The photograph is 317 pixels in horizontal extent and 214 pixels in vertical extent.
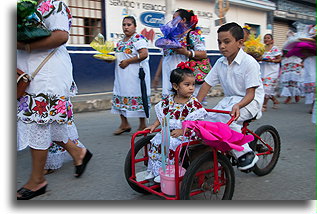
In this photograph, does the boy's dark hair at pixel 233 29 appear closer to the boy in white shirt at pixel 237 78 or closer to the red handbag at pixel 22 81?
the boy in white shirt at pixel 237 78

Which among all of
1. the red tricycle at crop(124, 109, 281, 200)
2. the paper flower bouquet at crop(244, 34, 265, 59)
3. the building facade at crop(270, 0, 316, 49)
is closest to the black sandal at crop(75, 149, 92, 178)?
the red tricycle at crop(124, 109, 281, 200)

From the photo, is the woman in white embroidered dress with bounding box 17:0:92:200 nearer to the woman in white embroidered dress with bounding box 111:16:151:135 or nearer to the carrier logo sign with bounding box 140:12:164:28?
the woman in white embroidered dress with bounding box 111:16:151:135

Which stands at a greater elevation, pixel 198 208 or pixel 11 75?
pixel 11 75

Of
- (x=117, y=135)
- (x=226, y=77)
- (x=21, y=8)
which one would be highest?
(x=21, y=8)

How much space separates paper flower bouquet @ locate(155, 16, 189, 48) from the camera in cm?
419

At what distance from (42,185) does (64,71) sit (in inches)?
40.7

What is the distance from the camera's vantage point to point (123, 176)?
3.42 meters

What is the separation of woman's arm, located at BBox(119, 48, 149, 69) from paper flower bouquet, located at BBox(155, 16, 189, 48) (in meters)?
0.73

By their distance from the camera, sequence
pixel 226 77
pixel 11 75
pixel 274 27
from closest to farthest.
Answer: pixel 11 75 < pixel 226 77 < pixel 274 27

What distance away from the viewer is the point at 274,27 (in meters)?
16.6

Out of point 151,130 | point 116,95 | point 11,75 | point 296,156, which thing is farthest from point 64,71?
point 296,156

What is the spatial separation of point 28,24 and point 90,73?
6.39m

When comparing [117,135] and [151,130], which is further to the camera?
[117,135]

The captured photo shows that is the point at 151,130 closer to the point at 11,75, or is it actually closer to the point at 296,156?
the point at 11,75
